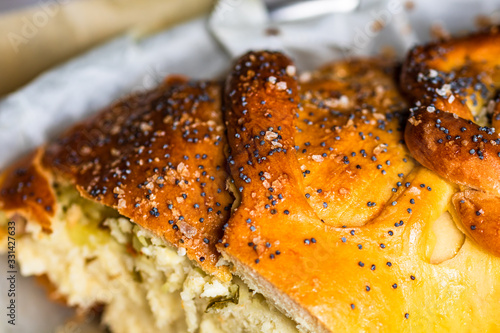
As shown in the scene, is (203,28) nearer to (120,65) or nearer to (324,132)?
(120,65)

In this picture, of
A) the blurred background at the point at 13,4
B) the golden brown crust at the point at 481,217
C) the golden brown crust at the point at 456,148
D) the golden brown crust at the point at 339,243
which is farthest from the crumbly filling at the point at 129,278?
the blurred background at the point at 13,4

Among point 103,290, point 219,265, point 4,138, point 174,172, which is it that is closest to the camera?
point 219,265

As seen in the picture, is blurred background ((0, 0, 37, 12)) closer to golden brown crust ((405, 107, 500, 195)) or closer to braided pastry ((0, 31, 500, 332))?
braided pastry ((0, 31, 500, 332))

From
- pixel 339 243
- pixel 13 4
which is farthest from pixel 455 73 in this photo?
pixel 13 4

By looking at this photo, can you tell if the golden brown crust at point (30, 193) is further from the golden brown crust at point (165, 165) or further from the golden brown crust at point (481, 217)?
the golden brown crust at point (481, 217)

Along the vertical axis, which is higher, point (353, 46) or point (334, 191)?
point (334, 191)

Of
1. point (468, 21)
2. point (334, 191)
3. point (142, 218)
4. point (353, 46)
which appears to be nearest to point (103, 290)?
point (142, 218)

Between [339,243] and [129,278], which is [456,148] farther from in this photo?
[129,278]
